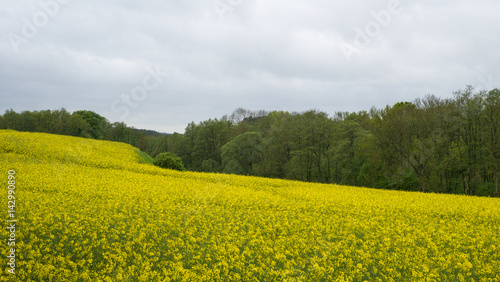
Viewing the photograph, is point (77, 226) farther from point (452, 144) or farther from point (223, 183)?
point (452, 144)

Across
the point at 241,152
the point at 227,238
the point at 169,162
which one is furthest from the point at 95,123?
the point at 227,238

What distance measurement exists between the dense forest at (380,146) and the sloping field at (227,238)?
16418 mm

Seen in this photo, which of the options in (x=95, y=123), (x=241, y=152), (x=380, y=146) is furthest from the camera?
(x=95, y=123)

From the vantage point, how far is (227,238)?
9.85 m

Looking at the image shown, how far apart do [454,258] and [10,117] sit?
99.9 metres

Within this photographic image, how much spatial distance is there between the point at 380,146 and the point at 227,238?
32377mm

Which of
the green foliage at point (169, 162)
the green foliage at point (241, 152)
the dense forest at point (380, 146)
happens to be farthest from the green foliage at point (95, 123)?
the green foliage at point (169, 162)

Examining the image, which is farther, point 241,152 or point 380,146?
point 241,152

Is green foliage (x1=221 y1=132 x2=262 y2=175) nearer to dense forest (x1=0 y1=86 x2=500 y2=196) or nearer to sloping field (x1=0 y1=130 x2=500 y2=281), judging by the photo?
dense forest (x1=0 y1=86 x2=500 y2=196)

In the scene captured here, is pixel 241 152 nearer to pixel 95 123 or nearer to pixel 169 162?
pixel 169 162

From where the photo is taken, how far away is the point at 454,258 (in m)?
9.20

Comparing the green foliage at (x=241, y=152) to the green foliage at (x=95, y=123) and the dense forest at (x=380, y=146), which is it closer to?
the dense forest at (x=380, y=146)

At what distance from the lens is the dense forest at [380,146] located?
33.5m

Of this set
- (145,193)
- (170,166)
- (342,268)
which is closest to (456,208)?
(342,268)
